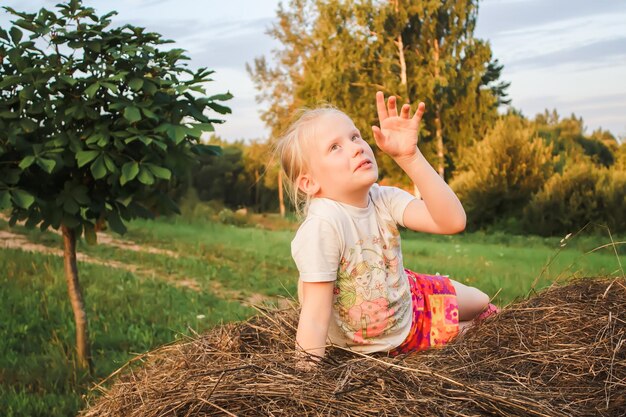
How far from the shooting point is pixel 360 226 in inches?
121

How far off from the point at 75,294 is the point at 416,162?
3.14 meters

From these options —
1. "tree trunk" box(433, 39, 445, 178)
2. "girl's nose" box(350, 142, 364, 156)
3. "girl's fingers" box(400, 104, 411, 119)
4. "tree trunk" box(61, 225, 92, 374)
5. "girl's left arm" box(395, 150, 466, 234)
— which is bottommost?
"tree trunk" box(61, 225, 92, 374)

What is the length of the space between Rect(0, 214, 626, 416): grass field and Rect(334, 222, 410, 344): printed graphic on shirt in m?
0.54

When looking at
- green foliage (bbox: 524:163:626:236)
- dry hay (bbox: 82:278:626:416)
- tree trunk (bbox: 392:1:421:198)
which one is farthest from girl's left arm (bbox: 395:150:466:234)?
tree trunk (bbox: 392:1:421:198)

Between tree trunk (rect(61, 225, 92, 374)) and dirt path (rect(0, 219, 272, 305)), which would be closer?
tree trunk (rect(61, 225, 92, 374))

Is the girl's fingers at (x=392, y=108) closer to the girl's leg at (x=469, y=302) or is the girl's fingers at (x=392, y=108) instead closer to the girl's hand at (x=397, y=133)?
the girl's hand at (x=397, y=133)

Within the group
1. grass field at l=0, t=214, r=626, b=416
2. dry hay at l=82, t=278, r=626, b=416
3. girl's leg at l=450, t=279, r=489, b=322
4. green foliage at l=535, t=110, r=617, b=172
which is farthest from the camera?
green foliage at l=535, t=110, r=617, b=172

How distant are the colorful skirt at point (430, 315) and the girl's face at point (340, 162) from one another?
0.56 m

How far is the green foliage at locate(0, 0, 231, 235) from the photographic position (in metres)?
4.34

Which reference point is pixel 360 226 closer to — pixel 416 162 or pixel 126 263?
pixel 416 162

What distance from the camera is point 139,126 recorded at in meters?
4.53

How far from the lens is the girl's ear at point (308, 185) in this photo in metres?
3.11

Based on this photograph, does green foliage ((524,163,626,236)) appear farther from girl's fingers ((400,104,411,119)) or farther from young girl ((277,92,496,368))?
girl's fingers ((400,104,411,119))

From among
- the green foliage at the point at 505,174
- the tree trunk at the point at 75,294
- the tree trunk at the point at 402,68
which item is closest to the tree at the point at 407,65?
the tree trunk at the point at 402,68
